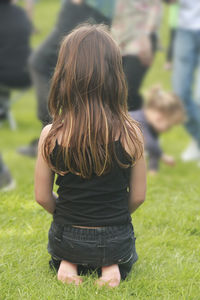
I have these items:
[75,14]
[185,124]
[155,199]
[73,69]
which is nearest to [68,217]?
[73,69]

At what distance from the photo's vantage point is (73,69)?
89.3 inches

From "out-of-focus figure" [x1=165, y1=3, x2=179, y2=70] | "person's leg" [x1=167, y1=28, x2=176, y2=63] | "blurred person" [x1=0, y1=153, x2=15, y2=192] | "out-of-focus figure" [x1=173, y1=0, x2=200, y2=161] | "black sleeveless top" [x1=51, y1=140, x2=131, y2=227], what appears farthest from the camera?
"person's leg" [x1=167, y1=28, x2=176, y2=63]

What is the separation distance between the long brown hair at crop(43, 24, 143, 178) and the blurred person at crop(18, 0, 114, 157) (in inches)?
64.1

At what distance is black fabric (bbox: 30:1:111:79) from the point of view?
4.30m

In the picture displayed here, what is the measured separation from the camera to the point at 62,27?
4.41 metres

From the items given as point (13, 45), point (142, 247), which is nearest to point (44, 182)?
point (142, 247)

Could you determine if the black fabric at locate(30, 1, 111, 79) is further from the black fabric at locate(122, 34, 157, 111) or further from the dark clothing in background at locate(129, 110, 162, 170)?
the dark clothing in background at locate(129, 110, 162, 170)

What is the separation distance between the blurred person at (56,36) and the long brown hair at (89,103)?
5.35 feet

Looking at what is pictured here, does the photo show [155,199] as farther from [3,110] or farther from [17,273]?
[3,110]

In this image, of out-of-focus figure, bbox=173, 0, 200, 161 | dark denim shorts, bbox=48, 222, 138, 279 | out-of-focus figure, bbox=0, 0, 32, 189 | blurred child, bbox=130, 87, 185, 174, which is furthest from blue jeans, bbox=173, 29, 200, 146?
dark denim shorts, bbox=48, 222, 138, 279

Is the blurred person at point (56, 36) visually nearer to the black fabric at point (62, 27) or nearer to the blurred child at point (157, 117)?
the black fabric at point (62, 27)

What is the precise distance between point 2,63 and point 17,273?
12.5 feet

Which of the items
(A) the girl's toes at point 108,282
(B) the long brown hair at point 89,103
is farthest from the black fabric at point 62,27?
(A) the girl's toes at point 108,282

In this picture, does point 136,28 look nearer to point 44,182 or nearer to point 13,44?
point 13,44
